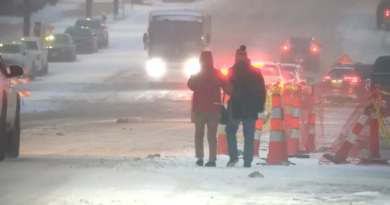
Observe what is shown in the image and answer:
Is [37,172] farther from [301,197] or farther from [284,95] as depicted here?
[284,95]

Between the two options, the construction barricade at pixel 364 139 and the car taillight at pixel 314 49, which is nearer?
the construction barricade at pixel 364 139

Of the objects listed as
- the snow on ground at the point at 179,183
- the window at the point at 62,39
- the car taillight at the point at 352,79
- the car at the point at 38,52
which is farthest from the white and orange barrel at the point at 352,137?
the window at the point at 62,39

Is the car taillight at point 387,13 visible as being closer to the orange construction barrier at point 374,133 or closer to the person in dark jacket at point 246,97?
the orange construction barrier at point 374,133

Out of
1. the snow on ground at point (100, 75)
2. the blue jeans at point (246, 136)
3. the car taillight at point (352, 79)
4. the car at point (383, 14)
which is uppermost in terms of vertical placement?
the car at point (383, 14)

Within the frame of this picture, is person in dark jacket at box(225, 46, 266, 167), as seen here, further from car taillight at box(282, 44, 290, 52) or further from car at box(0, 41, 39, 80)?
car taillight at box(282, 44, 290, 52)

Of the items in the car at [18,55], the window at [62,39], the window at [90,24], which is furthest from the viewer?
the window at [90,24]

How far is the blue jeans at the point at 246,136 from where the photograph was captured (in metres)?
13.1

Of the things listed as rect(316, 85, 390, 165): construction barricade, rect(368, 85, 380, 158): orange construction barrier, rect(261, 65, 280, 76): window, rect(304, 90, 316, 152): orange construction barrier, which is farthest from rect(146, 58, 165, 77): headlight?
rect(368, 85, 380, 158): orange construction barrier

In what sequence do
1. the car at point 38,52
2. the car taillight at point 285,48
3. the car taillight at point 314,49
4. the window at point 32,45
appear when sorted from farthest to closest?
1. the car taillight at point 285,48
2. the car taillight at point 314,49
3. the window at point 32,45
4. the car at point 38,52

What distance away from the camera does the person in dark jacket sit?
42.8ft

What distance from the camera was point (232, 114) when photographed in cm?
1315

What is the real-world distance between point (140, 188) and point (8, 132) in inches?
173

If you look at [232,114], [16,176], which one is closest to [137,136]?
[232,114]

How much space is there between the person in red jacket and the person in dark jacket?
201mm
